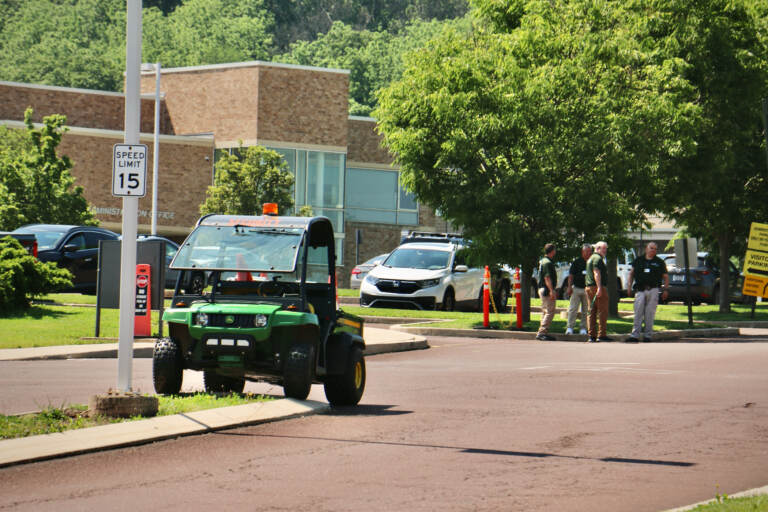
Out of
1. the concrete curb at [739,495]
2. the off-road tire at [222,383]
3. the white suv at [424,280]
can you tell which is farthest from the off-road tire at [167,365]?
the white suv at [424,280]

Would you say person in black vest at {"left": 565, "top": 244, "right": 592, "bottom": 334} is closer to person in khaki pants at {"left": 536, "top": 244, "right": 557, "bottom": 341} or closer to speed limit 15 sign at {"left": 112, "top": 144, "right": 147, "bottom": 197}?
person in khaki pants at {"left": 536, "top": 244, "right": 557, "bottom": 341}

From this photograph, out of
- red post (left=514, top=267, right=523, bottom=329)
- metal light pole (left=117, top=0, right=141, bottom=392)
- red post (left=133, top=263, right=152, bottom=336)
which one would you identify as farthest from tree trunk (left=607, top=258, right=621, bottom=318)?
metal light pole (left=117, top=0, right=141, bottom=392)

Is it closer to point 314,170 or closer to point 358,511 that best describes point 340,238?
point 314,170

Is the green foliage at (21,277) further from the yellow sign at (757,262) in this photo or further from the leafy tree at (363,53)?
the leafy tree at (363,53)

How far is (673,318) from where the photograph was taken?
35.2 meters

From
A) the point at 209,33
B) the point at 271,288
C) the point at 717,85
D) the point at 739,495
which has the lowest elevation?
the point at 739,495

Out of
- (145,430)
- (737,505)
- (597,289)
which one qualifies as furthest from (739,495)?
(597,289)

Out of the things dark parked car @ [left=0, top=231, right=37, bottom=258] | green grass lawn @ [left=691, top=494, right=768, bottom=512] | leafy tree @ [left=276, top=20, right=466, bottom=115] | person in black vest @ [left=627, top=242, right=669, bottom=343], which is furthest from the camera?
leafy tree @ [left=276, top=20, right=466, bottom=115]

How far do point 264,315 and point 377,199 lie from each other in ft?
179

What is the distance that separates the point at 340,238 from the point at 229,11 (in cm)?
6889

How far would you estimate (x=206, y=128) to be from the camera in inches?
2373

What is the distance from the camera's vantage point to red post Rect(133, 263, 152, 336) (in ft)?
68.8

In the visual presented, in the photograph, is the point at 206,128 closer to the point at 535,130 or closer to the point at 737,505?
the point at 535,130

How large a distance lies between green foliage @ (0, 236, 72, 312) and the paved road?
850 centimetres
